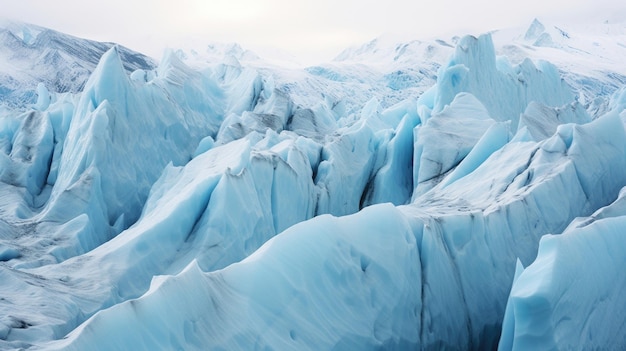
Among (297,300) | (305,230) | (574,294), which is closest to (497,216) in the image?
(574,294)

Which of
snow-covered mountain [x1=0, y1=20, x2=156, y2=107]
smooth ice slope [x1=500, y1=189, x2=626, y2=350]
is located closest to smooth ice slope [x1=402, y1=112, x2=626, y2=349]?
smooth ice slope [x1=500, y1=189, x2=626, y2=350]

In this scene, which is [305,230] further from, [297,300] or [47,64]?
[47,64]

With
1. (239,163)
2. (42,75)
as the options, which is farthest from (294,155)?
(42,75)

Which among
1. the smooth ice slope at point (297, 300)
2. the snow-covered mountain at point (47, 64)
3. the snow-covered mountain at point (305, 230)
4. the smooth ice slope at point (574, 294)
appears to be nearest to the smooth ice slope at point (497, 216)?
the snow-covered mountain at point (305, 230)

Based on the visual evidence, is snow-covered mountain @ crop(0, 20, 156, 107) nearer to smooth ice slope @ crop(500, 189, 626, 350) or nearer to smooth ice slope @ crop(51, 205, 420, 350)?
smooth ice slope @ crop(51, 205, 420, 350)

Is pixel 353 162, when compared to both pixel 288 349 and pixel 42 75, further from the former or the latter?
pixel 42 75

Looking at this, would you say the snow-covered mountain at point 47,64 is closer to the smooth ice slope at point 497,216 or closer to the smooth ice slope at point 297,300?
the smooth ice slope at point 497,216
